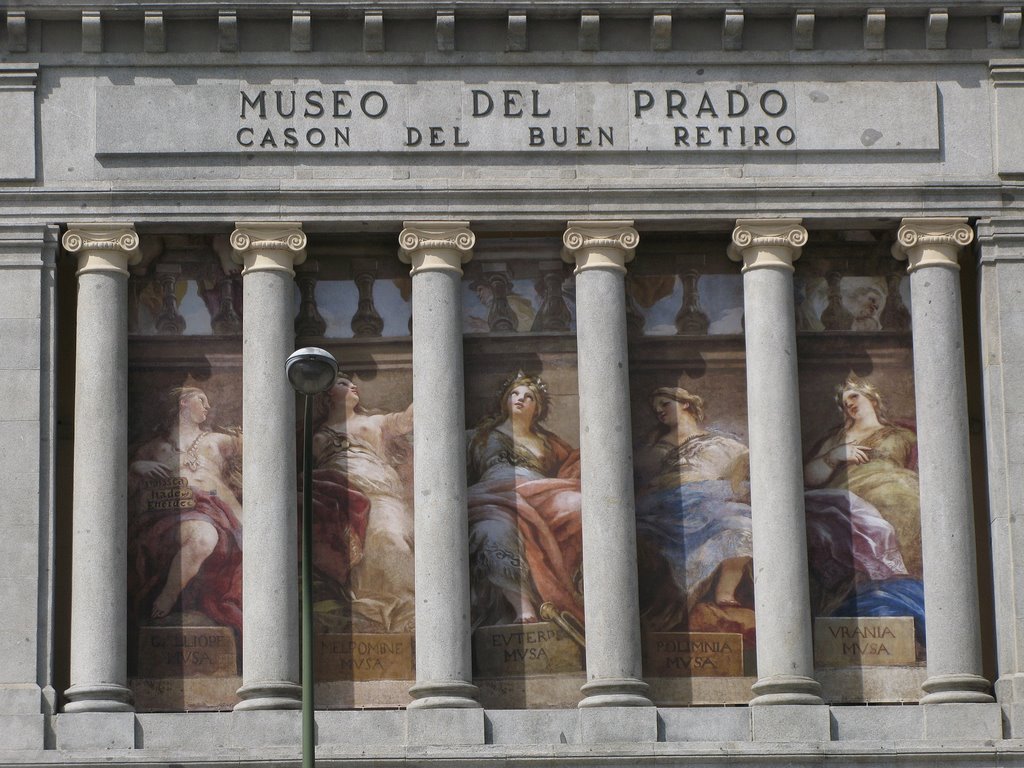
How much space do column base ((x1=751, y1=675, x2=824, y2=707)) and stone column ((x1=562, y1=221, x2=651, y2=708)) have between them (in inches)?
50.1

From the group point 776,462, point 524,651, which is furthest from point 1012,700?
point 524,651

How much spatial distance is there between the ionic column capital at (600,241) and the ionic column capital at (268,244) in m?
3.05

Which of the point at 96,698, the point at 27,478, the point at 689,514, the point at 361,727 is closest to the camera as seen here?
the point at 96,698

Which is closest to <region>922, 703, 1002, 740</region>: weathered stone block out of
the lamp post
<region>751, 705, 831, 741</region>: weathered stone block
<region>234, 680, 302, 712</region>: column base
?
<region>751, 705, 831, 741</region>: weathered stone block

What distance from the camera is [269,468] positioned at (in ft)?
90.2

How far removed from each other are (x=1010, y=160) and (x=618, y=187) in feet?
14.8

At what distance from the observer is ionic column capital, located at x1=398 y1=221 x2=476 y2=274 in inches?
1112

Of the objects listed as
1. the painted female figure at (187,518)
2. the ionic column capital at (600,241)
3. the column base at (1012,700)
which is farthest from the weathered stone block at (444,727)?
the column base at (1012,700)

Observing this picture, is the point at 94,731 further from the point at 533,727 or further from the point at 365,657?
the point at 533,727

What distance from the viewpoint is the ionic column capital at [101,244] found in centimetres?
2798

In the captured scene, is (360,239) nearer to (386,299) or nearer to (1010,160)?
(386,299)

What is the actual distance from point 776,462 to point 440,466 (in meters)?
3.72

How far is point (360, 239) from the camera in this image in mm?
28750

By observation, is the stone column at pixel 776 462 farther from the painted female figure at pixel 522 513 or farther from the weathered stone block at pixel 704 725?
the painted female figure at pixel 522 513
